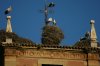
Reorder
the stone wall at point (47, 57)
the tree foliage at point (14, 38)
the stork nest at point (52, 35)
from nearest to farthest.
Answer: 1. the stone wall at point (47, 57)
2. the tree foliage at point (14, 38)
3. the stork nest at point (52, 35)

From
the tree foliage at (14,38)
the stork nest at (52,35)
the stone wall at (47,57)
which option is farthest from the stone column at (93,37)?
the tree foliage at (14,38)

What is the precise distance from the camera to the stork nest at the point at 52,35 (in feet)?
109

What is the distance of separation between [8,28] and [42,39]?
2359 millimetres

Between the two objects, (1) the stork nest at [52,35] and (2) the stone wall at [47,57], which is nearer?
(2) the stone wall at [47,57]

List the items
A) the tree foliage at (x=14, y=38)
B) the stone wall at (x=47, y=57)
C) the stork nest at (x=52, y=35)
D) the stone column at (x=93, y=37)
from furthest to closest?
the stork nest at (x=52, y=35) → the stone column at (x=93, y=37) → the tree foliage at (x=14, y=38) → the stone wall at (x=47, y=57)

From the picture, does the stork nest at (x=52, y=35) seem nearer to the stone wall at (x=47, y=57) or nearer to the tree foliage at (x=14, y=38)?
the tree foliage at (x=14, y=38)

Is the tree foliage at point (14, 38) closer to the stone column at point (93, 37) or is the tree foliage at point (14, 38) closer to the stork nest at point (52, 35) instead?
the stork nest at point (52, 35)

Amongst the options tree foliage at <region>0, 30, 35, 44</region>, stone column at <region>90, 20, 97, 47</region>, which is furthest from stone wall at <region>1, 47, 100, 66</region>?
tree foliage at <region>0, 30, 35, 44</region>

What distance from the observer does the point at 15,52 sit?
30.8m

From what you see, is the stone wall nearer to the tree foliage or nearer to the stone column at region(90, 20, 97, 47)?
the stone column at region(90, 20, 97, 47)

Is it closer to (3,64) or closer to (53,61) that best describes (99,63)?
(53,61)

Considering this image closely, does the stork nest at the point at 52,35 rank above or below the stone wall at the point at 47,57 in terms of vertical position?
above

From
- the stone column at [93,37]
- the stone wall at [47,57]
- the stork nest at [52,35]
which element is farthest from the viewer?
the stork nest at [52,35]

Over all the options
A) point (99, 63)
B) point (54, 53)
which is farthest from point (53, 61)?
point (99, 63)
